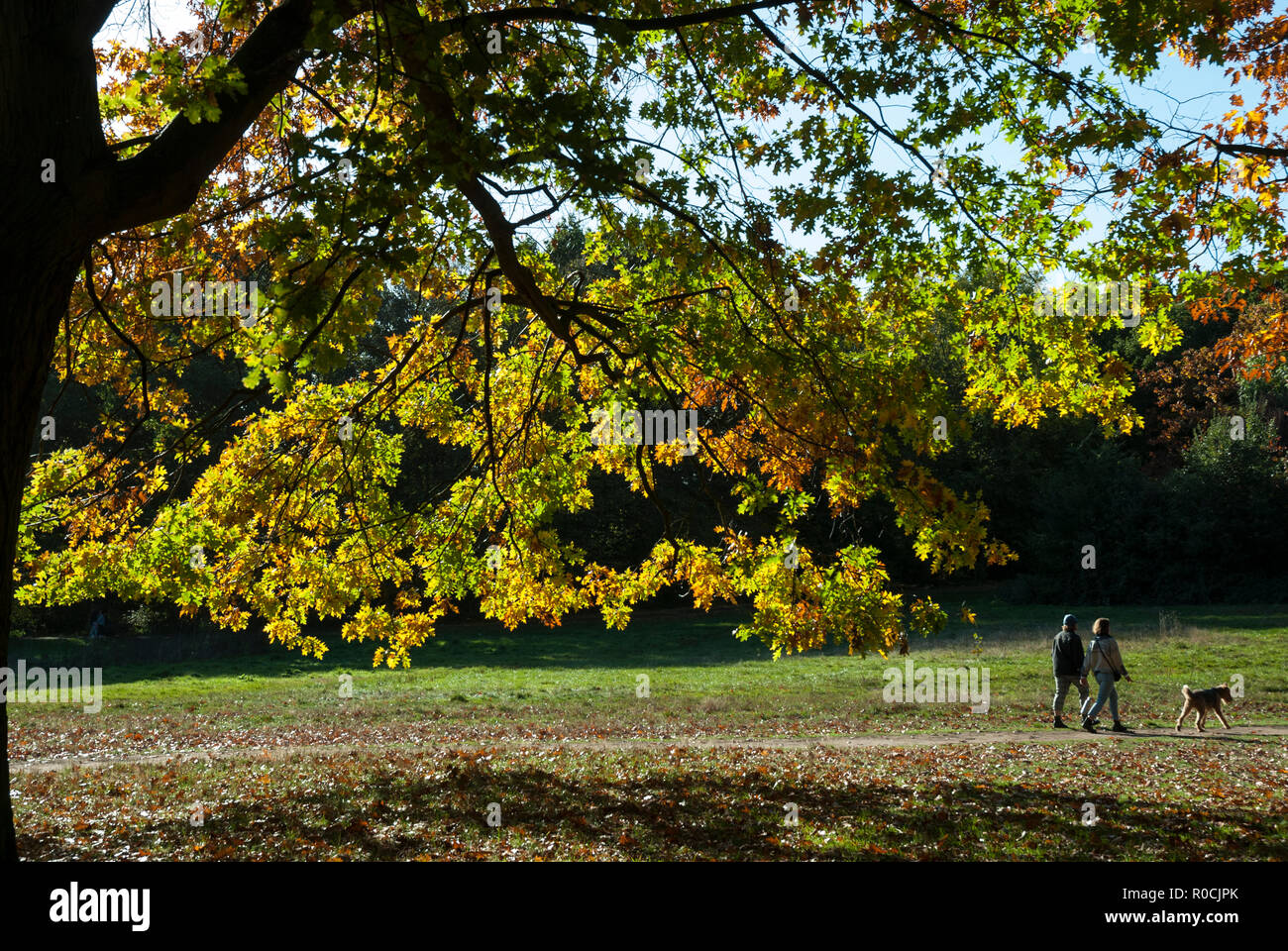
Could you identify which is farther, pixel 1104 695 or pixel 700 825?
pixel 1104 695

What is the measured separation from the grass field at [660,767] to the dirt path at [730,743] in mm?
79

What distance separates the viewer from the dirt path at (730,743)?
39.8 feet

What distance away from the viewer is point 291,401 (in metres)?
11.5

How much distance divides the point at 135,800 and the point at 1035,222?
10114 mm

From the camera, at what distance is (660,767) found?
10.7 meters

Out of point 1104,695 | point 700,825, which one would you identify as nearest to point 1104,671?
point 1104,695

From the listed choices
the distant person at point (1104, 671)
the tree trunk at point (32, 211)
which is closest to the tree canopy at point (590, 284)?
the tree trunk at point (32, 211)

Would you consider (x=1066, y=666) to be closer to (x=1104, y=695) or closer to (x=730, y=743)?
(x=1104, y=695)

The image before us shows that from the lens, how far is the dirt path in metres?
12.1

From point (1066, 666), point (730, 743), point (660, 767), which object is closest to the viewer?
point (660, 767)

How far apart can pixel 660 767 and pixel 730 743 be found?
2720 millimetres

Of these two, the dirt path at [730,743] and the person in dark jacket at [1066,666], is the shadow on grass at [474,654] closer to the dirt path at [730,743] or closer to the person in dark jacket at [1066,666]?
the dirt path at [730,743]

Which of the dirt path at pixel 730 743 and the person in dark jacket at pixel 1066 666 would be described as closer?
the dirt path at pixel 730 743

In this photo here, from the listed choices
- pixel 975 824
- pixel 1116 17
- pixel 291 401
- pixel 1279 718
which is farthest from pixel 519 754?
pixel 1279 718
